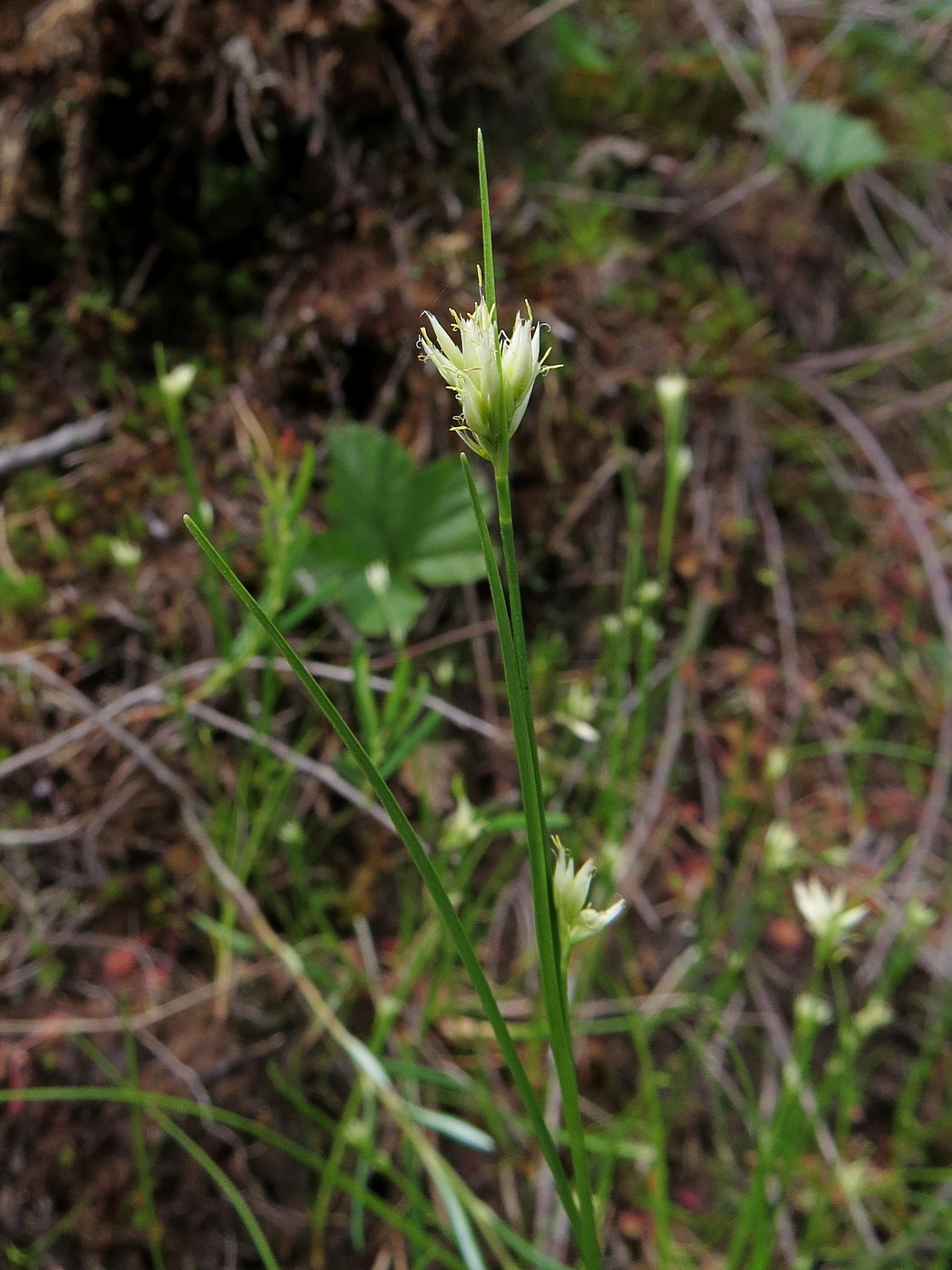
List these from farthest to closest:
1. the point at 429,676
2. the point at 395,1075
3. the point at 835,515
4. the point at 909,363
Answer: the point at 909,363 < the point at 835,515 < the point at 429,676 < the point at 395,1075

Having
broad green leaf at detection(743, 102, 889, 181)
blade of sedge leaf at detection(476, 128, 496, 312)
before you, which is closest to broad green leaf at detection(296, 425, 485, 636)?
blade of sedge leaf at detection(476, 128, 496, 312)

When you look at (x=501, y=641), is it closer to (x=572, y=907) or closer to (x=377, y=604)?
(x=572, y=907)

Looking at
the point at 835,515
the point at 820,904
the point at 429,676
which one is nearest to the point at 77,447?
the point at 429,676

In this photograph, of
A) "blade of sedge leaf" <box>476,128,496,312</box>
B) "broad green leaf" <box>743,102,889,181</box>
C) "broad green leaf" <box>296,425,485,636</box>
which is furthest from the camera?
"broad green leaf" <box>743,102,889,181</box>

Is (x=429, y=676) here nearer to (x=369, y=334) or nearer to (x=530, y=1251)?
(x=369, y=334)

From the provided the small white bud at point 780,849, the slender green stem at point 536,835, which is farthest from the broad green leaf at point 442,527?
the slender green stem at point 536,835

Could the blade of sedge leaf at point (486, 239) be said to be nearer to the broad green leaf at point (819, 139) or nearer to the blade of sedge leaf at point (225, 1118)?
the blade of sedge leaf at point (225, 1118)

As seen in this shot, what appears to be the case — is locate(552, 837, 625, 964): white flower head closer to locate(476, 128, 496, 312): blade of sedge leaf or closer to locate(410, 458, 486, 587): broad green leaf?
locate(476, 128, 496, 312): blade of sedge leaf

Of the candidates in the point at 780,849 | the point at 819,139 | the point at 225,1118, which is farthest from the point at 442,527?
the point at 819,139
